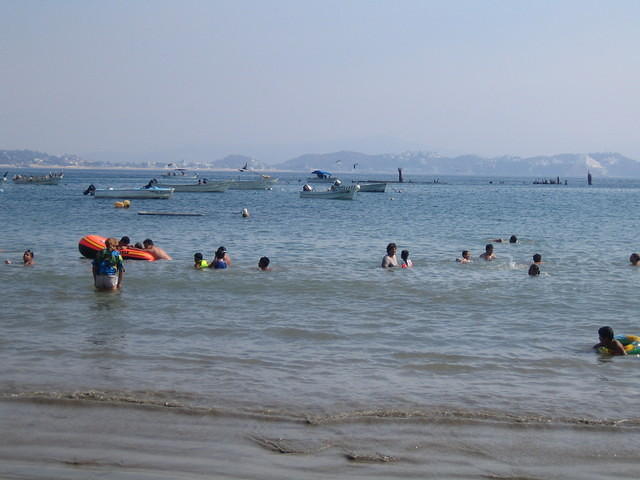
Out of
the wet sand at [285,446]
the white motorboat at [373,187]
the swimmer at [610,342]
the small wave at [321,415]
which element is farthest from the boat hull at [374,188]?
the wet sand at [285,446]

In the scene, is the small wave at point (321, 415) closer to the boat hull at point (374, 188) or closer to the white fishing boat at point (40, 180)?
the boat hull at point (374, 188)

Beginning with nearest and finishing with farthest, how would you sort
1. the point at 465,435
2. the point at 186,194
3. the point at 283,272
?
the point at 465,435, the point at 283,272, the point at 186,194

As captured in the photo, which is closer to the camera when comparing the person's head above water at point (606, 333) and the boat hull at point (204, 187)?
the person's head above water at point (606, 333)

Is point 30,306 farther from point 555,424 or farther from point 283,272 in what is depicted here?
point 555,424

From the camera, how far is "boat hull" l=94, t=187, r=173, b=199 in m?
68.2

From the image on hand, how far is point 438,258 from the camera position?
26.2m

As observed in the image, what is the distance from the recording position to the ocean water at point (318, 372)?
7617 mm

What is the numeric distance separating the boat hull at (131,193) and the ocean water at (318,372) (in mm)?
45194

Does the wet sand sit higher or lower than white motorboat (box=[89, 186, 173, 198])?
lower

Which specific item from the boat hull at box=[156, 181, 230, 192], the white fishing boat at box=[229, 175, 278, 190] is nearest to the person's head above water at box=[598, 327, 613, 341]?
the boat hull at box=[156, 181, 230, 192]

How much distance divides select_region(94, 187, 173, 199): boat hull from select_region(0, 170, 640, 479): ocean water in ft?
148

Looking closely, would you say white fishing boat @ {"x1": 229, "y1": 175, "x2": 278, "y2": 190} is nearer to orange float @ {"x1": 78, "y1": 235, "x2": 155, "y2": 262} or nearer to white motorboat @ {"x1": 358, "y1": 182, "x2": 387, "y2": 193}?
white motorboat @ {"x1": 358, "y1": 182, "x2": 387, "y2": 193}

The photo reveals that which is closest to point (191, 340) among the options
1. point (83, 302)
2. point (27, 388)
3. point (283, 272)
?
point (27, 388)

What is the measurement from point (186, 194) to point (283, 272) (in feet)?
209
